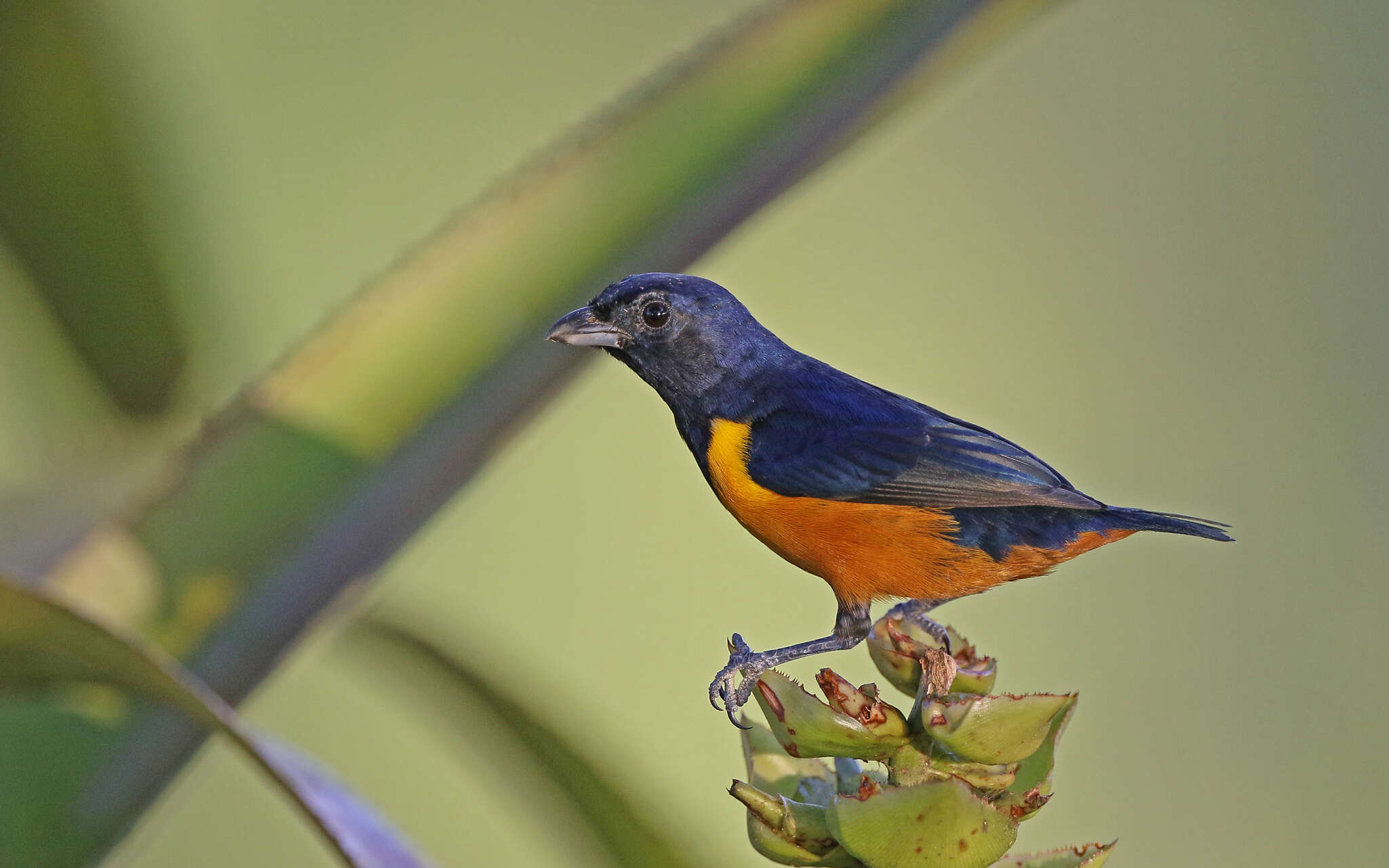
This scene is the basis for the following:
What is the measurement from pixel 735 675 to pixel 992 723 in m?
0.30

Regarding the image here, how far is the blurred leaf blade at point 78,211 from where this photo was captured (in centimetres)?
117

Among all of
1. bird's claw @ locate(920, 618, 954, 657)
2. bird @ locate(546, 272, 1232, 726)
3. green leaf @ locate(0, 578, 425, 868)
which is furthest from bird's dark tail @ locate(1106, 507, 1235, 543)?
green leaf @ locate(0, 578, 425, 868)

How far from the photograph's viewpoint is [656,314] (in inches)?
35.6

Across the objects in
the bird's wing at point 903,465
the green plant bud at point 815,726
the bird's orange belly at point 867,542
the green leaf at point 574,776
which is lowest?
the green leaf at point 574,776

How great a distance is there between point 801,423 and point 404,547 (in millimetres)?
439

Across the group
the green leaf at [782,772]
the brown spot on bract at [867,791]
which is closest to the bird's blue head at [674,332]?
the green leaf at [782,772]

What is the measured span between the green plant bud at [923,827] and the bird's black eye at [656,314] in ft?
1.43

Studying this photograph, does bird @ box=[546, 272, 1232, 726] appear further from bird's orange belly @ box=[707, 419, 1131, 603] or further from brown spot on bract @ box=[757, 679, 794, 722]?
brown spot on bract @ box=[757, 679, 794, 722]

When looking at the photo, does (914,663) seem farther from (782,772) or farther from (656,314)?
(656,314)

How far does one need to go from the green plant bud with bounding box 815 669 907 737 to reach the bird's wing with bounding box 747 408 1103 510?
0.68 ft

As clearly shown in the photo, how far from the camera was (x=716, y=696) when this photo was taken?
2.82 ft

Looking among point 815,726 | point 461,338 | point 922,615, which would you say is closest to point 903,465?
point 922,615

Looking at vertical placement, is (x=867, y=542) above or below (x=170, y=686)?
above

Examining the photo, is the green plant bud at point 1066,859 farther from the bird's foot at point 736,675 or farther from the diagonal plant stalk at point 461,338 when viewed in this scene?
the diagonal plant stalk at point 461,338
